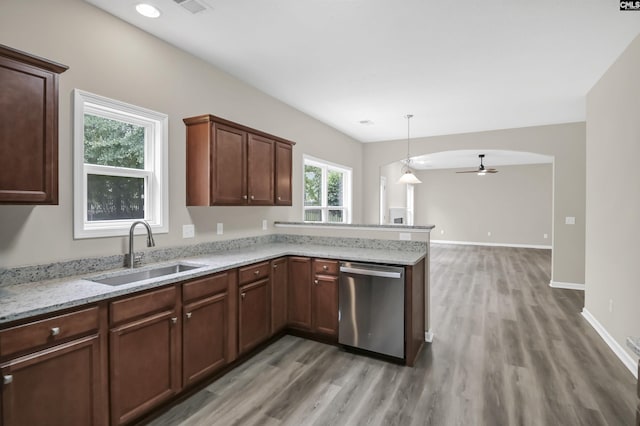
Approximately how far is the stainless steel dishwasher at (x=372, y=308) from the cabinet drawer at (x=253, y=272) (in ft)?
2.38

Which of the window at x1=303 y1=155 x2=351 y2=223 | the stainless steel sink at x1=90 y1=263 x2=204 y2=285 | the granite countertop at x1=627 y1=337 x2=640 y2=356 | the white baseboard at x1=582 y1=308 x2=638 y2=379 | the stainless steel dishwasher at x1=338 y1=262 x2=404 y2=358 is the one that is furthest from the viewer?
the window at x1=303 y1=155 x2=351 y2=223

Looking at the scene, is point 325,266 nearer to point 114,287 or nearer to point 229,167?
point 229,167

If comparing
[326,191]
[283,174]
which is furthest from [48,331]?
[326,191]

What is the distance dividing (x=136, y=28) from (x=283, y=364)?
307 cm

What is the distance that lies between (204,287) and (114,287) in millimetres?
638

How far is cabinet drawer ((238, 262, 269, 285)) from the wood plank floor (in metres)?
0.74

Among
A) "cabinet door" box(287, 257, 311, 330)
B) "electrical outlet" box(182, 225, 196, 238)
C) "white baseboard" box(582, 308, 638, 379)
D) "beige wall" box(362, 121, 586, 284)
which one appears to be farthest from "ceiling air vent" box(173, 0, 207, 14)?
"beige wall" box(362, 121, 586, 284)

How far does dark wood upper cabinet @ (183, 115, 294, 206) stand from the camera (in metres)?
2.89

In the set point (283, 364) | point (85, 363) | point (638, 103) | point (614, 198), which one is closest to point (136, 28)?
point (85, 363)

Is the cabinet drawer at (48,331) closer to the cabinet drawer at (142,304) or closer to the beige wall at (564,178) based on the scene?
the cabinet drawer at (142,304)

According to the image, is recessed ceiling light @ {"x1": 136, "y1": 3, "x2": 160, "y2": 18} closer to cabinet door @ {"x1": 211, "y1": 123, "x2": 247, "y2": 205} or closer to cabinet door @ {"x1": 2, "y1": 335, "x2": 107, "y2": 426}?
cabinet door @ {"x1": 211, "y1": 123, "x2": 247, "y2": 205}

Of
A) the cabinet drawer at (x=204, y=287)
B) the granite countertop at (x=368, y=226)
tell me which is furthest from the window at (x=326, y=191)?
the cabinet drawer at (x=204, y=287)

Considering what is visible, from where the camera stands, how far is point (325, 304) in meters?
3.19

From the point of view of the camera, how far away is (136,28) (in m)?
2.61
